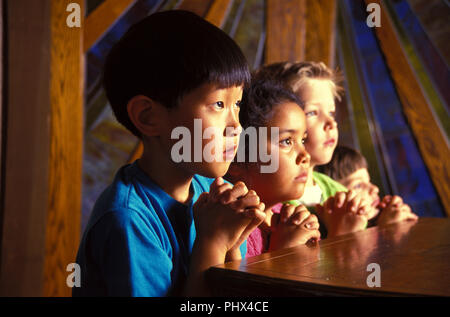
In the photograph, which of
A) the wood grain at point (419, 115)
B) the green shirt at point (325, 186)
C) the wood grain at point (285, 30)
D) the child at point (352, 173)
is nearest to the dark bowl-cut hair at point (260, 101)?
the green shirt at point (325, 186)

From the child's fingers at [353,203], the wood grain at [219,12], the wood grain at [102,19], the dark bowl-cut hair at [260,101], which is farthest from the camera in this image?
the wood grain at [219,12]

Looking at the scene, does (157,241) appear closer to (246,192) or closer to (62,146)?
(246,192)

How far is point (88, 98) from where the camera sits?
49.8 inches

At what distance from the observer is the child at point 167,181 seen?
608 mm

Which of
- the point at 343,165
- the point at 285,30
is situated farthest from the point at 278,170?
the point at 285,30

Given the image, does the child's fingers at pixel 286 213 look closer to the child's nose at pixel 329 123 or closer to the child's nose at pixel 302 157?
the child's nose at pixel 302 157

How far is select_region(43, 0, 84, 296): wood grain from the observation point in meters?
1.21

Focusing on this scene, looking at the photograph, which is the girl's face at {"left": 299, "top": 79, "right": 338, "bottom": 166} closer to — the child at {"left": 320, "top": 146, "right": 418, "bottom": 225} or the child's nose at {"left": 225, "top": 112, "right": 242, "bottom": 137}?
the child at {"left": 320, "top": 146, "right": 418, "bottom": 225}

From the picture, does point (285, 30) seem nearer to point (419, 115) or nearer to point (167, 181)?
point (419, 115)

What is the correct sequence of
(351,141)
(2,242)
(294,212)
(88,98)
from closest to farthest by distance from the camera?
(294,212) < (2,242) < (88,98) < (351,141)

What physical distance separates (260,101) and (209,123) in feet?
0.57

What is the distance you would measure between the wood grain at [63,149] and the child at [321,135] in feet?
1.65
